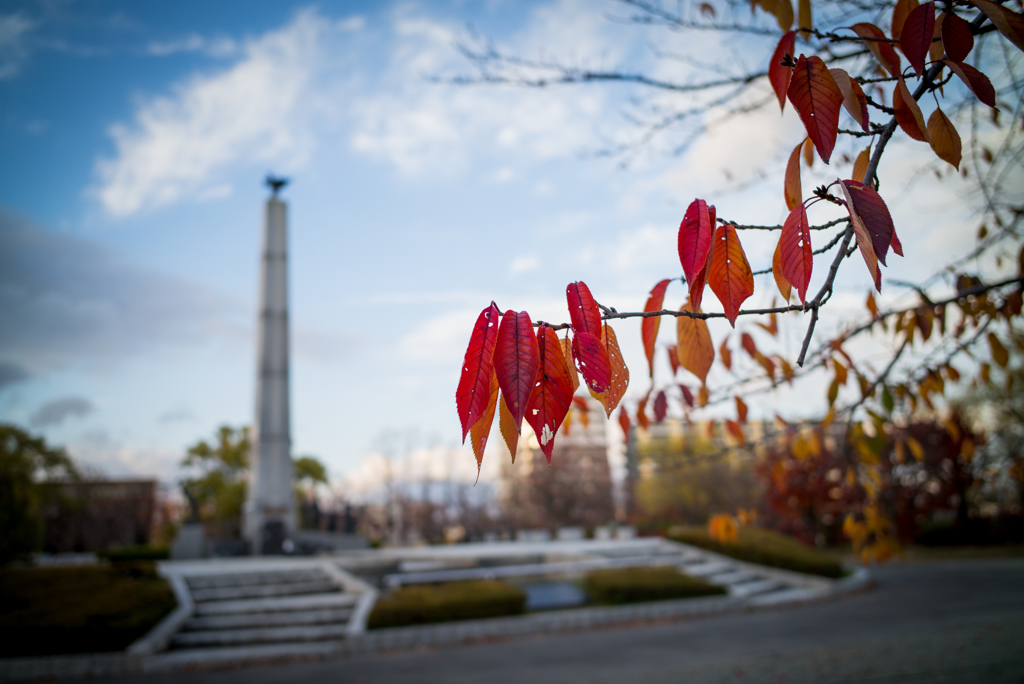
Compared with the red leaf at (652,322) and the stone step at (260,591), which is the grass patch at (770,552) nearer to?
the stone step at (260,591)

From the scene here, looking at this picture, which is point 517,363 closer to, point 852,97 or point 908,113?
point 852,97

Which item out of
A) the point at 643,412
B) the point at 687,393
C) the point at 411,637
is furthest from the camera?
the point at 411,637

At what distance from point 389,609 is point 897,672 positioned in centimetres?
564

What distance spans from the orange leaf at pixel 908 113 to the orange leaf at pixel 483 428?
0.87m

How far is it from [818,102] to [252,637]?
872 cm

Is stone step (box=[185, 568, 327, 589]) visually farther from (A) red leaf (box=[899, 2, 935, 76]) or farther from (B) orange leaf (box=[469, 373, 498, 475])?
(A) red leaf (box=[899, 2, 935, 76])

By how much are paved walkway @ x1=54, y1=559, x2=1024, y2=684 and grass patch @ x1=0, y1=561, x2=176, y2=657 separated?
3.01 feet

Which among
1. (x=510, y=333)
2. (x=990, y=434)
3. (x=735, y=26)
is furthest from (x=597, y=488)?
(x=510, y=333)

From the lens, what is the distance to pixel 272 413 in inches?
587

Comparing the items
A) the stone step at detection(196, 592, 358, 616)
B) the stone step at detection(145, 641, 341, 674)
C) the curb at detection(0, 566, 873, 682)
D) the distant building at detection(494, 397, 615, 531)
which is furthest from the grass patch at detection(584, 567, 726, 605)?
the distant building at detection(494, 397, 615, 531)

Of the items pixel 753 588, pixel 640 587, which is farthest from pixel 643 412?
pixel 753 588

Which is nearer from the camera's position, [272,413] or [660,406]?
[660,406]

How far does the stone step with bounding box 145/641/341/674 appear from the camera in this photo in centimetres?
689

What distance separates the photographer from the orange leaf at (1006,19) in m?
1.04
